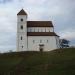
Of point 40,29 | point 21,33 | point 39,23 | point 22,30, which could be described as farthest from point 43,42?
point 39,23

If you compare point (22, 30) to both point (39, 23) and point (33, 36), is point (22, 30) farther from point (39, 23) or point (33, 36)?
point (39, 23)

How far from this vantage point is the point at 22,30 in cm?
10112

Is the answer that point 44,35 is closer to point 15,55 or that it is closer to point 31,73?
point 15,55

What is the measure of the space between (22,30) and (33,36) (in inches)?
175

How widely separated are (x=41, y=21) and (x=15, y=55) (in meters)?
34.0

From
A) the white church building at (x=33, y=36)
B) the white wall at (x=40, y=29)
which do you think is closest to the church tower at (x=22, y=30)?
the white church building at (x=33, y=36)

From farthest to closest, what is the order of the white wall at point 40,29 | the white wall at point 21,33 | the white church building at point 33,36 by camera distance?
1. the white wall at point 40,29
2. the white church building at point 33,36
3. the white wall at point 21,33

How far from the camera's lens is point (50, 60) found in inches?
2363

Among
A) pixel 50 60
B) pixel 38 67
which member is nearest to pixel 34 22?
pixel 50 60

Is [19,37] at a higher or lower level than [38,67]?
higher

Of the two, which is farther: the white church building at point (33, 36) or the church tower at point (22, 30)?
the white church building at point (33, 36)

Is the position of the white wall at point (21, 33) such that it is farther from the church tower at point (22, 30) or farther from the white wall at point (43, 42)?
the white wall at point (43, 42)

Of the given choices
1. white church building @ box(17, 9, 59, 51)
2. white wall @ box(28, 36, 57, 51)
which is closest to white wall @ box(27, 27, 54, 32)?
white church building @ box(17, 9, 59, 51)

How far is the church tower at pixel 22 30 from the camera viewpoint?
98.9 meters
